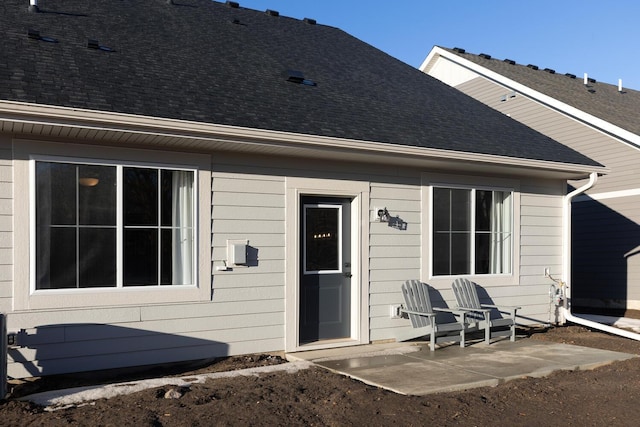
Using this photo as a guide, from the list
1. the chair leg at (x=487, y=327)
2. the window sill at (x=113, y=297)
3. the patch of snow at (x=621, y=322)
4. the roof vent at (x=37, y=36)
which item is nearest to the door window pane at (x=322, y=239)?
the window sill at (x=113, y=297)

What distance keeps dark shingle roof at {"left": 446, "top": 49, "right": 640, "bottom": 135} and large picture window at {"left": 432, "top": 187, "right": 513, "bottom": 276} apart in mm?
5489

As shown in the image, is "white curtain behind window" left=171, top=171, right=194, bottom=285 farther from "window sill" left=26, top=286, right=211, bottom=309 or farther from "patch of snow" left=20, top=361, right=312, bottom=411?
"patch of snow" left=20, top=361, right=312, bottom=411

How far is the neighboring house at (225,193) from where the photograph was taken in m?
6.36

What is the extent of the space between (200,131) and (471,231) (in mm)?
4802

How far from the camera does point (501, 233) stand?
9.95 meters

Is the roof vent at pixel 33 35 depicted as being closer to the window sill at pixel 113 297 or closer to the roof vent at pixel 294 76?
the window sill at pixel 113 297

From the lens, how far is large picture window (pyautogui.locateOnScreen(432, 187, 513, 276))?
30.4 feet

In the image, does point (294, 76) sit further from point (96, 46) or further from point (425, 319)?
point (425, 319)

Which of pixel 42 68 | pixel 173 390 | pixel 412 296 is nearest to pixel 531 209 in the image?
pixel 412 296

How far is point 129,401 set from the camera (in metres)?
5.43

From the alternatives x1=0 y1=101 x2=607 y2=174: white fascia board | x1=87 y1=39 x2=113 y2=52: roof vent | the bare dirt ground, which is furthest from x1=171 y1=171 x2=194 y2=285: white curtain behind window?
x1=87 y1=39 x2=113 y2=52: roof vent

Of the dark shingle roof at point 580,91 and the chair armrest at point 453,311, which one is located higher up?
the dark shingle roof at point 580,91

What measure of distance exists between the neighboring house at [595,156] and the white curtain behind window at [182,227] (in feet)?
33.3

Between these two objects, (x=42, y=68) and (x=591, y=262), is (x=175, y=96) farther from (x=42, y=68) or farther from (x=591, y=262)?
(x=591, y=262)
